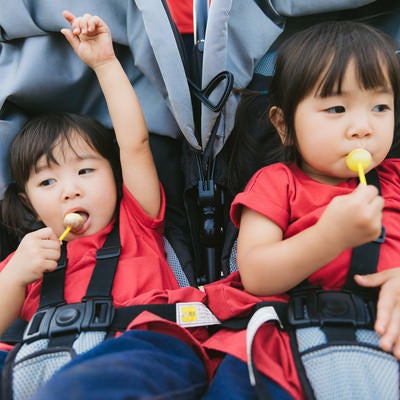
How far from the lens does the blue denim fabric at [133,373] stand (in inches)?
32.7

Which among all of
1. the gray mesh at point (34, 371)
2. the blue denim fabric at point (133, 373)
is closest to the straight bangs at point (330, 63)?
the blue denim fabric at point (133, 373)

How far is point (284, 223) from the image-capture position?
1.26 meters

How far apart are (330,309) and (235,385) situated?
0.84ft

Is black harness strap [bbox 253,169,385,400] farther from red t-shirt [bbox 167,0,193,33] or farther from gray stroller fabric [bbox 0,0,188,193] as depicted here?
red t-shirt [bbox 167,0,193,33]

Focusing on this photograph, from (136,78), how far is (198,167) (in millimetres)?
346

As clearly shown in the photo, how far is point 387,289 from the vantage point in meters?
1.11

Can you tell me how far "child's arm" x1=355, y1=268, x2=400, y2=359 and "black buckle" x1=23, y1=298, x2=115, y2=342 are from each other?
57cm

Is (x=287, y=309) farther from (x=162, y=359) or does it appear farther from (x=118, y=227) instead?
(x=118, y=227)

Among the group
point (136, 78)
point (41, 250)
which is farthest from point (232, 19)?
point (41, 250)

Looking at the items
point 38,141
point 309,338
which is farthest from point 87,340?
point 38,141

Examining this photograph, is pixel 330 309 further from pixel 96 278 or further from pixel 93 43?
pixel 93 43

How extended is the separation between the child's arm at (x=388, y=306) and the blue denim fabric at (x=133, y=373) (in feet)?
1.21

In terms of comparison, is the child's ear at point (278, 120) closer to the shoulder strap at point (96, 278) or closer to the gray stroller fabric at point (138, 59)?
the gray stroller fabric at point (138, 59)

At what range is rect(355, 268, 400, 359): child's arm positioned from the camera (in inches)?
40.7
